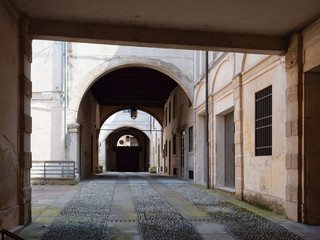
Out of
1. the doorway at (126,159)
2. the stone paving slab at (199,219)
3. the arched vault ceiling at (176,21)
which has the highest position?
the arched vault ceiling at (176,21)

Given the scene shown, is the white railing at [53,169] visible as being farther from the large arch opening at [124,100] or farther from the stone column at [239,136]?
the stone column at [239,136]

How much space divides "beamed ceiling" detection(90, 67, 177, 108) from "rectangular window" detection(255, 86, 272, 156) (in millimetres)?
11007

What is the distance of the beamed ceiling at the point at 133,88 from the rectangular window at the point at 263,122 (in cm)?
1101

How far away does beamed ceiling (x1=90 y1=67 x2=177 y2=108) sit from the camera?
19712 mm

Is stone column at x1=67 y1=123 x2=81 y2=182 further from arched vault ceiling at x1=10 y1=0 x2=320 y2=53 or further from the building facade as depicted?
arched vault ceiling at x1=10 y1=0 x2=320 y2=53

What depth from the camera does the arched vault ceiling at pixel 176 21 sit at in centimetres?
555

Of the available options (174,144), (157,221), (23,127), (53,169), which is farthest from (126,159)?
(23,127)

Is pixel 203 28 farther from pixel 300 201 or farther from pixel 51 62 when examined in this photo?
pixel 51 62

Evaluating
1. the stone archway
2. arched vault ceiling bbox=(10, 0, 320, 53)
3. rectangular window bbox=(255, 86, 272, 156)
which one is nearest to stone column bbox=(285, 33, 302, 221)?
arched vault ceiling bbox=(10, 0, 320, 53)

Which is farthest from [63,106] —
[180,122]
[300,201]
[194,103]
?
[300,201]

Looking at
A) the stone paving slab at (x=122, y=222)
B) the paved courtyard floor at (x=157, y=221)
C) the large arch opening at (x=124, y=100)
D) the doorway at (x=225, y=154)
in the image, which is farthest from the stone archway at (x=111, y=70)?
the stone paving slab at (x=122, y=222)

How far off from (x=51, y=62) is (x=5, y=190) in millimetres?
10582

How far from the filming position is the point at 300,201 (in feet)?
21.0

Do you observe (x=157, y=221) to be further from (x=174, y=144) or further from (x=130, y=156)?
(x=130, y=156)
